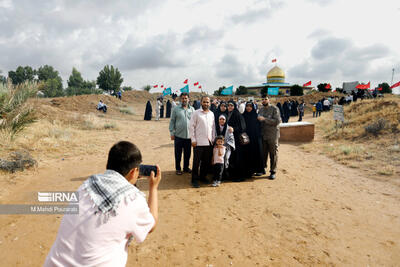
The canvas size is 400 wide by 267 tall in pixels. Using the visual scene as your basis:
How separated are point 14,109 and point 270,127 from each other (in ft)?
19.3

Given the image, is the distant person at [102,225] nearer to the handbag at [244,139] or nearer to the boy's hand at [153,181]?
the boy's hand at [153,181]

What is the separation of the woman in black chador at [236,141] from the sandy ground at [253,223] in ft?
0.85

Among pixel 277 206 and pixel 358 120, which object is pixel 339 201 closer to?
pixel 277 206

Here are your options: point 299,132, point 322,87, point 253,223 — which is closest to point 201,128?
point 253,223

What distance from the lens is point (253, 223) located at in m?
3.39

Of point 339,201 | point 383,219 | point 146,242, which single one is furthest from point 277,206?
→ point 146,242

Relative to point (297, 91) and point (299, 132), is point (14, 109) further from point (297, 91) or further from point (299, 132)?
point (297, 91)

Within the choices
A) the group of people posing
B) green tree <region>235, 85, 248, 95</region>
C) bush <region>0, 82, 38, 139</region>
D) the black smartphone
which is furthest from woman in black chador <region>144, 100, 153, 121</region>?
green tree <region>235, 85, 248, 95</region>

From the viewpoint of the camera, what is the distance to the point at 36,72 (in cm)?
6241

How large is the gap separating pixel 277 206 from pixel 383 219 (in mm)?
1470

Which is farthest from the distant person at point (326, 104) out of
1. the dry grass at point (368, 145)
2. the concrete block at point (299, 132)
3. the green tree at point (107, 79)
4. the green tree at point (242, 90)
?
the green tree at point (107, 79)

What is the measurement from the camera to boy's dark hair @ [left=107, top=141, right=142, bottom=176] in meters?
1.47

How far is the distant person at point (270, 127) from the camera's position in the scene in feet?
16.4

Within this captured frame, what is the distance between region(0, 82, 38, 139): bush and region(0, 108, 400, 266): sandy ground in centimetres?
118
